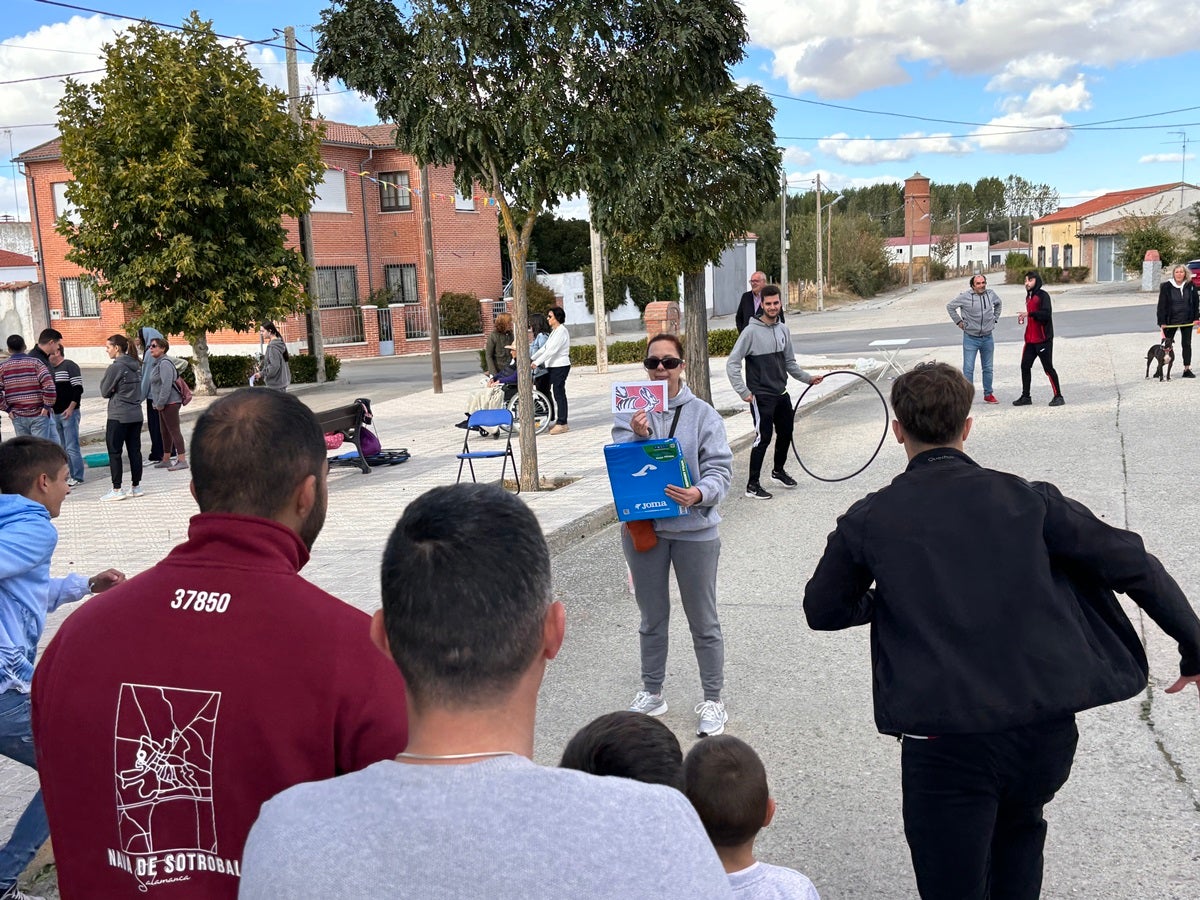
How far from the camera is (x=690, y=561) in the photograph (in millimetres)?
5137

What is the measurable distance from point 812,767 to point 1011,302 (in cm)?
4971

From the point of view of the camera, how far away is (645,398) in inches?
209

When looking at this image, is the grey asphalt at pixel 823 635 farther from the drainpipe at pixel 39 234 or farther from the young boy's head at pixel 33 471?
the drainpipe at pixel 39 234

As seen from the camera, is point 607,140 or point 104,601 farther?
point 607,140

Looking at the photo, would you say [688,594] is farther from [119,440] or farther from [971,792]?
[119,440]

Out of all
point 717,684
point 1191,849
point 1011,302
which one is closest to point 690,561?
point 717,684

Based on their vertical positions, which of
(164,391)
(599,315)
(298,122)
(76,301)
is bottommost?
(164,391)

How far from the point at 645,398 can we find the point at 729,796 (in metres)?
3.10

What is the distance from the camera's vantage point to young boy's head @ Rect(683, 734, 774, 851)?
2383 millimetres

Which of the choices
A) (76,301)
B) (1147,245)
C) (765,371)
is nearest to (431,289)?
(765,371)

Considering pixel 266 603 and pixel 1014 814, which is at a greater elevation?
pixel 266 603

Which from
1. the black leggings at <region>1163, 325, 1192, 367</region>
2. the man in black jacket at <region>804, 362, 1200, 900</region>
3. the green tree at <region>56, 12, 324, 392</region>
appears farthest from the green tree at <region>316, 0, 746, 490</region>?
the green tree at <region>56, 12, 324, 392</region>

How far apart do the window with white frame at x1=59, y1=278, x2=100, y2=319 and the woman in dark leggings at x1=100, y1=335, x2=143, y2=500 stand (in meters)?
30.1

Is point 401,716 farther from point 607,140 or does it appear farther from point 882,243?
point 882,243
